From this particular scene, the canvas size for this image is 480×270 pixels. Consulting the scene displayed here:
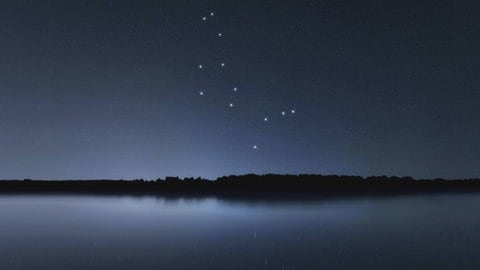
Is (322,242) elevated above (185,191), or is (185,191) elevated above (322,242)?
(185,191)

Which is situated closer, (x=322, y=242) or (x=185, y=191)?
(x=322, y=242)

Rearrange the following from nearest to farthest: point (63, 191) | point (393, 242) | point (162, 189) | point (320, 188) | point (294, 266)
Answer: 1. point (294, 266)
2. point (393, 242)
3. point (320, 188)
4. point (162, 189)
5. point (63, 191)

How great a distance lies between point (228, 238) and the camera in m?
18.4

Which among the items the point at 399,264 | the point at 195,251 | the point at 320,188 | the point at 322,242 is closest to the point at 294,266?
the point at 399,264

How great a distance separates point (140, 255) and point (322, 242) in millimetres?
5009

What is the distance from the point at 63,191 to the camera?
7425cm

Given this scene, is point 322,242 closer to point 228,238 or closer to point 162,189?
point 228,238

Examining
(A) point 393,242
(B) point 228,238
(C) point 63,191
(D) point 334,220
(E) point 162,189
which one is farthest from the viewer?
(C) point 63,191

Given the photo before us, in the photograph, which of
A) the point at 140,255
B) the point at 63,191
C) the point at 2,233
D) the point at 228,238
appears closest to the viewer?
the point at 140,255

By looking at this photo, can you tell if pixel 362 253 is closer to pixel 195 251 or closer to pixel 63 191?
pixel 195 251

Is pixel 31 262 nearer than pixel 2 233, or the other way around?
pixel 31 262

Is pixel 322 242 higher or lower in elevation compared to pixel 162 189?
lower

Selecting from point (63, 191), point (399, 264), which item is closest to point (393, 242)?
point (399, 264)

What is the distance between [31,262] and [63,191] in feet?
207
